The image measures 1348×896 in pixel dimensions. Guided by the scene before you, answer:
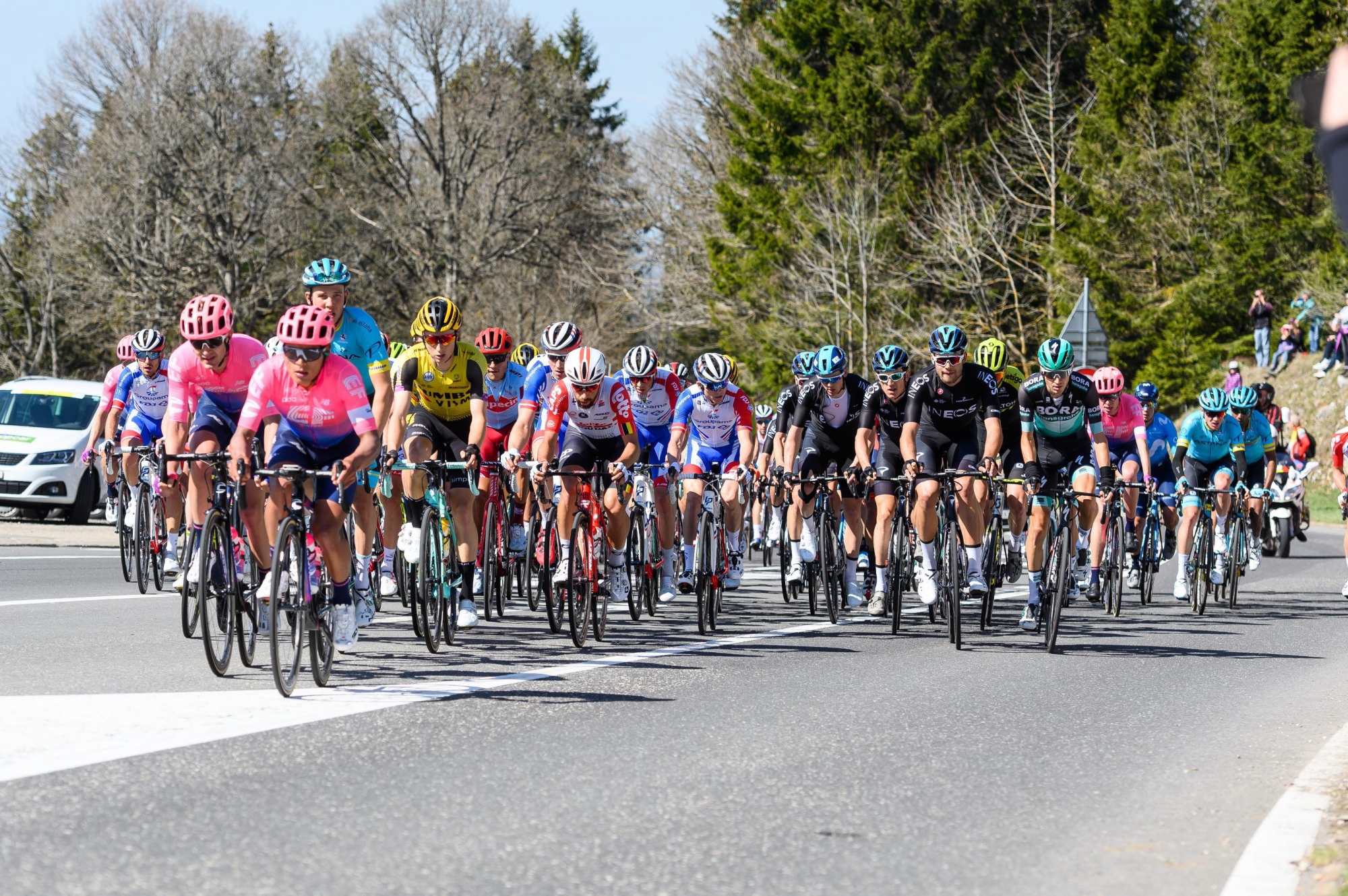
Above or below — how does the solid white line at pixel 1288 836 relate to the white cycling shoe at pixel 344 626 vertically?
below

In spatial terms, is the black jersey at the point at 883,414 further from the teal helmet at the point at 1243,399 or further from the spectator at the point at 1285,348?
the spectator at the point at 1285,348

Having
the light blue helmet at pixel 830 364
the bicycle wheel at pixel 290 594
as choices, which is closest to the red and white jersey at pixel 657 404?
the light blue helmet at pixel 830 364

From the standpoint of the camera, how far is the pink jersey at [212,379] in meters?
10.5

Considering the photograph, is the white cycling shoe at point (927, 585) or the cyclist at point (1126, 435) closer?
the white cycling shoe at point (927, 585)

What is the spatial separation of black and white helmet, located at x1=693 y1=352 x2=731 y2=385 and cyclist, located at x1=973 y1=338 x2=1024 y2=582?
203 cm

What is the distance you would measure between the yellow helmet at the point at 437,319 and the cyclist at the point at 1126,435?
259 inches

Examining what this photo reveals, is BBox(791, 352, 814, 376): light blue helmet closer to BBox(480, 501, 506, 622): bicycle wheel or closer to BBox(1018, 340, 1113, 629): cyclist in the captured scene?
BBox(1018, 340, 1113, 629): cyclist

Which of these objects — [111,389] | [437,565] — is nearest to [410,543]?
[437,565]

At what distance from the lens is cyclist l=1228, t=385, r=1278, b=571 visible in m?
17.1

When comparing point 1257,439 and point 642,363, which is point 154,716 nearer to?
point 642,363

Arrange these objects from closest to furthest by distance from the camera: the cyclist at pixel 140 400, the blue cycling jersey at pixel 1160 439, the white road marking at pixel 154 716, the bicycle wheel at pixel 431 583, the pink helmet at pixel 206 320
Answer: the white road marking at pixel 154 716
the pink helmet at pixel 206 320
the bicycle wheel at pixel 431 583
the cyclist at pixel 140 400
the blue cycling jersey at pixel 1160 439

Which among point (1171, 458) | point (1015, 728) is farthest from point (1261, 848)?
point (1171, 458)

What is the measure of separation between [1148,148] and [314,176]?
24.6 metres

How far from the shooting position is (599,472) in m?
11.3
